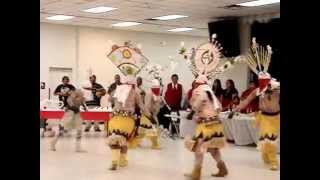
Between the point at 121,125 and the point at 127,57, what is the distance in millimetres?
1025

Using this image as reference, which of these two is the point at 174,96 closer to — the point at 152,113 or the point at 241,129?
the point at 241,129

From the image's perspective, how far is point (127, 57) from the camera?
7758mm

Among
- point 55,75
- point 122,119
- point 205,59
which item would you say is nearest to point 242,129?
point 122,119

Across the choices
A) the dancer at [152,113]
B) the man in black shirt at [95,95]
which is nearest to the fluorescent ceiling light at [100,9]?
the man in black shirt at [95,95]

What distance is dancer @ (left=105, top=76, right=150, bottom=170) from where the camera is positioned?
7.37 m

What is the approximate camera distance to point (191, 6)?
11.5 m

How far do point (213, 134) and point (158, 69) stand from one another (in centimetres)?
409

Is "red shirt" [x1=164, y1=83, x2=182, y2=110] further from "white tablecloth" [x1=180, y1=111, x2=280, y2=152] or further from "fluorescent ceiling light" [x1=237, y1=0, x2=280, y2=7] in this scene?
"fluorescent ceiling light" [x1=237, y1=0, x2=280, y2=7]

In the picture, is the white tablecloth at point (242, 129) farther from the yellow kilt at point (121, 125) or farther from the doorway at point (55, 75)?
the doorway at point (55, 75)

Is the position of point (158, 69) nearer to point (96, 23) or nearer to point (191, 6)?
point (191, 6)

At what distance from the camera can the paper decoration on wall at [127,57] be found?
767 cm

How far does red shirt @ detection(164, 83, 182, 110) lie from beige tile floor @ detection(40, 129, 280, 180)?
1.83m

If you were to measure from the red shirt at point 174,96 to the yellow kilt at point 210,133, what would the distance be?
19.9 ft

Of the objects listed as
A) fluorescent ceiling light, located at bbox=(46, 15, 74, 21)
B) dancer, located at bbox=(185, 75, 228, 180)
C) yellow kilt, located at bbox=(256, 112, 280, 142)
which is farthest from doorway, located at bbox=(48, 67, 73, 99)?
dancer, located at bbox=(185, 75, 228, 180)
